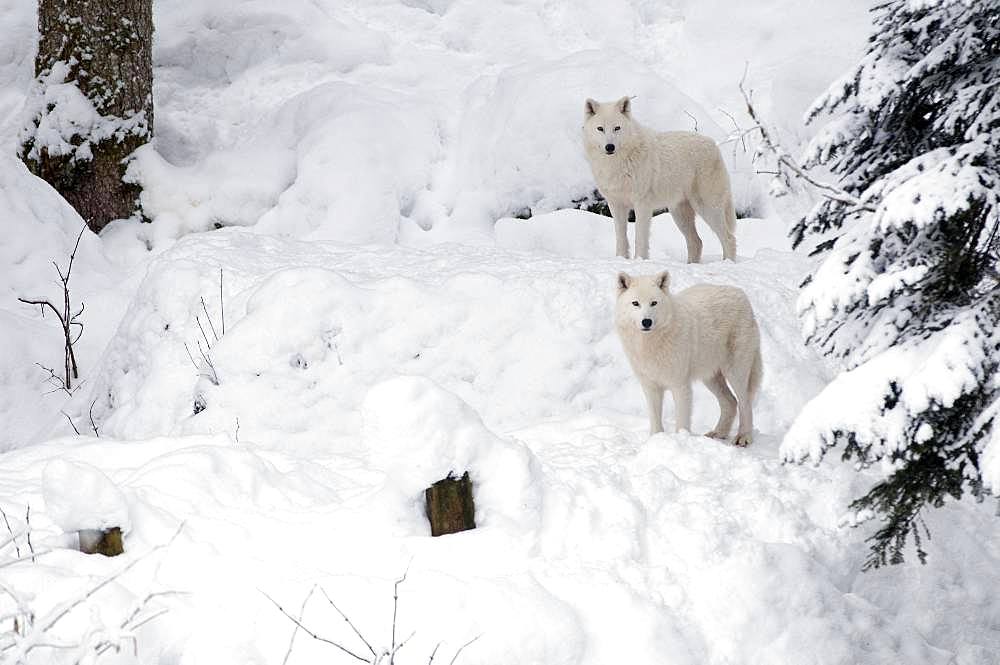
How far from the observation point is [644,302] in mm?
5344

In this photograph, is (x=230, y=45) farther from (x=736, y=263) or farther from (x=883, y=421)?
(x=883, y=421)

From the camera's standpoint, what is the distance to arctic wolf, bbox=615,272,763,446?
17.7ft

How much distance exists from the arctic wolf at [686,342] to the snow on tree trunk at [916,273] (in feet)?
4.08

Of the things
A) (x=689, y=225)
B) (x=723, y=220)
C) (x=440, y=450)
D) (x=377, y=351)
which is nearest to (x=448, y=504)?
(x=440, y=450)

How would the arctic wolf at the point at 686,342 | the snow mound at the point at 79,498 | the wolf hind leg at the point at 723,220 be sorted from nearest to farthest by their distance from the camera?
the snow mound at the point at 79,498 < the arctic wolf at the point at 686,342 < the wolf hind leg at the point at 723,220

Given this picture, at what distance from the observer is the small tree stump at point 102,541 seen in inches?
153

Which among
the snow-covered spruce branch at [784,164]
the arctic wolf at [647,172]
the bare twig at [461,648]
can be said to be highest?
the arctic wolf at [647,172]

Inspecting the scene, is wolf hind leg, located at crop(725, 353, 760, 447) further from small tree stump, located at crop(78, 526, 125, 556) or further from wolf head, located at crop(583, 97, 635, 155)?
small tree stump, located at crop(78, 526, 125, 556)

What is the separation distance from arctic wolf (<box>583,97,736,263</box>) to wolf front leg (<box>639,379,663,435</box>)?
325 centimetres

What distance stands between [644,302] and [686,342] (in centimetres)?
36

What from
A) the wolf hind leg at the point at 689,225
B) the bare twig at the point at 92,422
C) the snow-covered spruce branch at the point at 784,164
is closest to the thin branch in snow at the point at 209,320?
the bare twig at the point at 92,422

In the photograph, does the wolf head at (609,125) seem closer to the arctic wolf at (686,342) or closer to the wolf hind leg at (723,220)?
the wolf hind leg at (723,220)

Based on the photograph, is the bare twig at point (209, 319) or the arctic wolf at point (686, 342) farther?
the bare twig at point (209, 319)

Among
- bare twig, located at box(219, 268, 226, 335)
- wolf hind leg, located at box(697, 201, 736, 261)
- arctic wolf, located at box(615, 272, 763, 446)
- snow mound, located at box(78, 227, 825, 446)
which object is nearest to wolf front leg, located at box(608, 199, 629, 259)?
wolf hind leg, located at box(697, 201, 736, 261)
